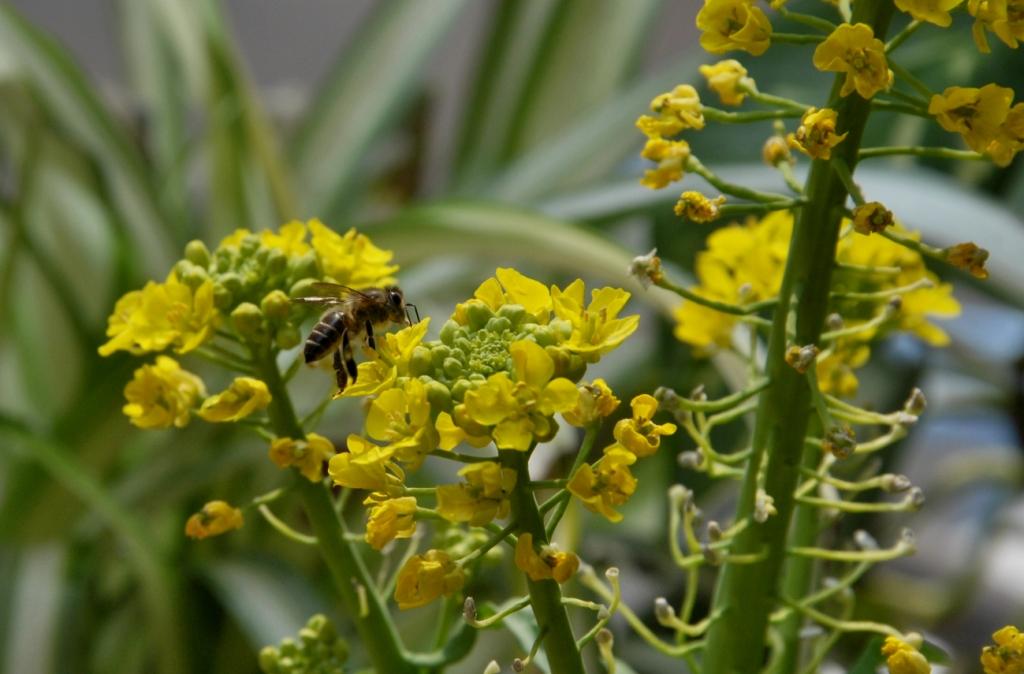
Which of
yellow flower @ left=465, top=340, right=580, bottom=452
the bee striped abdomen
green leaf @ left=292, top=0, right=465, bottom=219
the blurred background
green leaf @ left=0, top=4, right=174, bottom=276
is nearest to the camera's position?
yellow flower @ left=465, top=340, right=580, bottom=452

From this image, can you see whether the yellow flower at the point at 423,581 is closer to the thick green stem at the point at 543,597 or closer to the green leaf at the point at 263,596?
the thick green stem at the point at 543,597

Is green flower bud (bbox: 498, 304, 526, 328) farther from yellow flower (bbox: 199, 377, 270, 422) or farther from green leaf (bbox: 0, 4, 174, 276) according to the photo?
green leaf (bbox: 0, 4, 174, 276)

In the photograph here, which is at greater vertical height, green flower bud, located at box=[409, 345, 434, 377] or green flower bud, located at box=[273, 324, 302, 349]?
green flower bud, located at box=[409, 345, 434, 377]

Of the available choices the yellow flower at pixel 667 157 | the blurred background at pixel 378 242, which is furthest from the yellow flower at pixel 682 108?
the blurred background at pixel 378 242

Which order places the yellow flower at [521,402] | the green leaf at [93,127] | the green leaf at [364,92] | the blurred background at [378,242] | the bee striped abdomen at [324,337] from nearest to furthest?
the yellow flower at [521,402] < the bee striped abdomen at [324,337] < the blurred background at [378,242] < the green leaf at [93,127] < the green leaf at [364,92]

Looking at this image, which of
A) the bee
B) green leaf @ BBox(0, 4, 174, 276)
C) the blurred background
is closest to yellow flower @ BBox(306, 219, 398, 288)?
the bee

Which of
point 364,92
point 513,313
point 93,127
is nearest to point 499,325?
point 513,313
